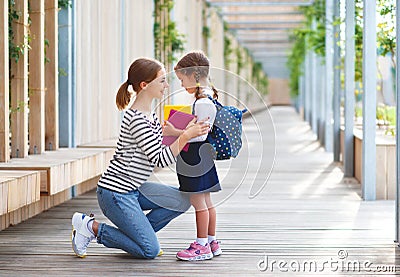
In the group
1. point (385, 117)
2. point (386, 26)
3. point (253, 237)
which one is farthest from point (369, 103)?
point (385, 117)

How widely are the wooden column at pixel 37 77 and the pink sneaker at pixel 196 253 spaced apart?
231cm

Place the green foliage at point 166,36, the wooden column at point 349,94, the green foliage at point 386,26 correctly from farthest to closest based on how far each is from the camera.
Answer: the green foliage at point 166,36 → the wooden column at point 349,94 → the green foliage at point 386,26

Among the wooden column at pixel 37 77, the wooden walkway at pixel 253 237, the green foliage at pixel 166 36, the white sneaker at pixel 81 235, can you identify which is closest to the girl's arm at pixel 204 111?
the wooden walkway at pixel 253 237

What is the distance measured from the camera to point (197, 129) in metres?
4.42

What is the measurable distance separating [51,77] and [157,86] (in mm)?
2500

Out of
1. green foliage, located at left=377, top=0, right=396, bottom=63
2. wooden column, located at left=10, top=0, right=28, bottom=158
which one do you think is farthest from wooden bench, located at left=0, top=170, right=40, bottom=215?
green foliage, located at left=377, top=0, right=396, bottom=63

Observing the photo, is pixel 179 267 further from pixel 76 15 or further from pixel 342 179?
pixel 342 179

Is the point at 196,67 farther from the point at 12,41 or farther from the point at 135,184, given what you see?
the point at 12,41

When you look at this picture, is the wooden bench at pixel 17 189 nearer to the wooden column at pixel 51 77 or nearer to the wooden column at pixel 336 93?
the wooden column at pixel 51 77

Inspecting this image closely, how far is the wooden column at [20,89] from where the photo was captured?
6.31 metres

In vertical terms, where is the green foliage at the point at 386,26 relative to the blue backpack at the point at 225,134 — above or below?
above

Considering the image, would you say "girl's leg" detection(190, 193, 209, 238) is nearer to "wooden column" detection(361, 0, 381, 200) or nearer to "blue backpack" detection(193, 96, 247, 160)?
"blue backpack" detection(193, 96, 247, 160)

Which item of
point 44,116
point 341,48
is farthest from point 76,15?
point 341,48

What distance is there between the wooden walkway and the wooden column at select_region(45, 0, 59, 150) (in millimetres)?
561
